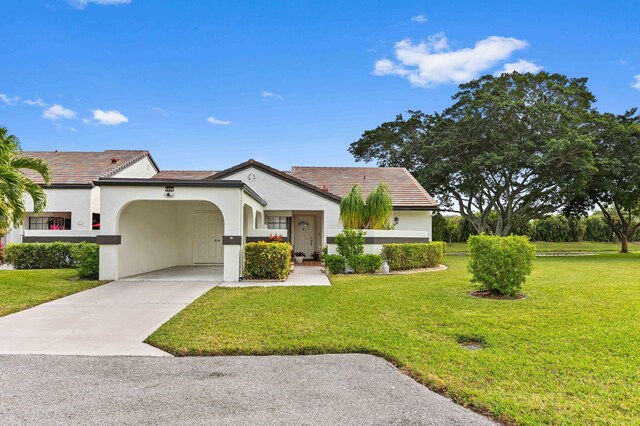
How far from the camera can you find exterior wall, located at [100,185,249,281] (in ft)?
37.7

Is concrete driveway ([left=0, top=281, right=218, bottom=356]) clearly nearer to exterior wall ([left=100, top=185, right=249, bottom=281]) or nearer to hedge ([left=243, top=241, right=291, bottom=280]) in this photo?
exterior wall ([left=100, top=185, right=249, bottom=281])

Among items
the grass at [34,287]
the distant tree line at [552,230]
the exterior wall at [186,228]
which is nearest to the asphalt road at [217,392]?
the grass at [34,287]

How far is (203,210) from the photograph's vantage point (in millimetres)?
16781

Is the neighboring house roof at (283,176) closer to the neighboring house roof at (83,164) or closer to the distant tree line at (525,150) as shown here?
the neighboring house roof at (83,164)

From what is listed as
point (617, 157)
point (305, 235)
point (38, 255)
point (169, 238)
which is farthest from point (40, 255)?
point (617, 157)

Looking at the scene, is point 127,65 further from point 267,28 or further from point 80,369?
point 80,369

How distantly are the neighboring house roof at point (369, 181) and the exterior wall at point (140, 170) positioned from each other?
27.9 feet

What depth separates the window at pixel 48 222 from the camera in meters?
17.1

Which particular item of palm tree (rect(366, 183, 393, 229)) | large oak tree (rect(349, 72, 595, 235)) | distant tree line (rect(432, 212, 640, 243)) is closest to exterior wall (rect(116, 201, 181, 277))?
palm tree (rect(366, 183, 393, 229))

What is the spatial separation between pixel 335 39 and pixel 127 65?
333 inches

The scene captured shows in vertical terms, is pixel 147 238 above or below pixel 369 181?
below

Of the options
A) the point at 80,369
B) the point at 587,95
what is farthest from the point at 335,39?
the point at 587,95

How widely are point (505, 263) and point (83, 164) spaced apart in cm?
1995

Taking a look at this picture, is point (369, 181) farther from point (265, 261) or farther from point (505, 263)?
point (505, 263)
